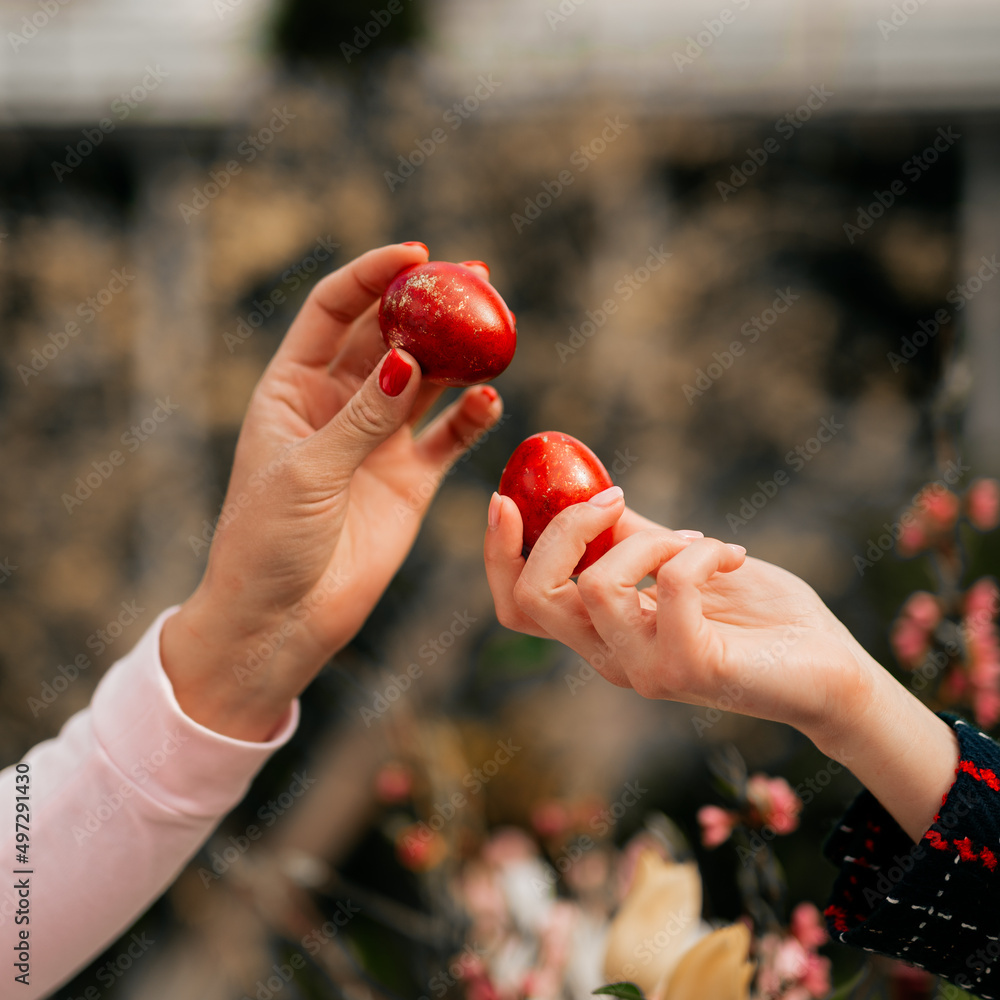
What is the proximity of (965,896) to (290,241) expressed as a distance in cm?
291

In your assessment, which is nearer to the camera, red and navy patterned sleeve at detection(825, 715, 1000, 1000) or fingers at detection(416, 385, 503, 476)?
red and navy patterned sleeve at detection(825, 715, 1000, 1000)

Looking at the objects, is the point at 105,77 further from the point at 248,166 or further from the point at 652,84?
the point at 652,84

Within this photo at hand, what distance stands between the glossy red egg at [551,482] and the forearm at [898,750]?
36 cm

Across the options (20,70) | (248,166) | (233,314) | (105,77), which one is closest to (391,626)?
(233,314)

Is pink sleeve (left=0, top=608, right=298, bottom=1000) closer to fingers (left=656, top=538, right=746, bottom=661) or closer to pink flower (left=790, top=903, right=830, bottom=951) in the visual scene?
fingers (left=656, top=538, right=746, bottom=661)

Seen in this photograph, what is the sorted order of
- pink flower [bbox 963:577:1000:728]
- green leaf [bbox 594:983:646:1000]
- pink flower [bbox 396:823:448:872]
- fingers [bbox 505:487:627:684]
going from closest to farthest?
green leaf [bbox 594:983:646:1000], fingers [bbox 505:487:627:684], pink flower [bbox 963:577:1000:728], pink flower [bbox 396:823:448:872]

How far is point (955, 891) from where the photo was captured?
0.73m

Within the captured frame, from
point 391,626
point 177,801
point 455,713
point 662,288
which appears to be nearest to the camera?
point 177,801

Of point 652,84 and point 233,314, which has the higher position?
point 652,84

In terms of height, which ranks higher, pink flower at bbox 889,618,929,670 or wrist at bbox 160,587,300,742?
pink flower at bbox 889,618,929,670

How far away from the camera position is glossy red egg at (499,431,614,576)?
3.20 ft

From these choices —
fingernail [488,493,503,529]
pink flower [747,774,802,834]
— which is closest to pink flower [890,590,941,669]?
pink flower [747,774,802,834]


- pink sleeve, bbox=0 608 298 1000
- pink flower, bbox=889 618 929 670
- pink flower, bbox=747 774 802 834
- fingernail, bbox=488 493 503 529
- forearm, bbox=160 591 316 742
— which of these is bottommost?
pink sleeve, bbox=0 608 298 1000

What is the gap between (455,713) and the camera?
2572 mm
